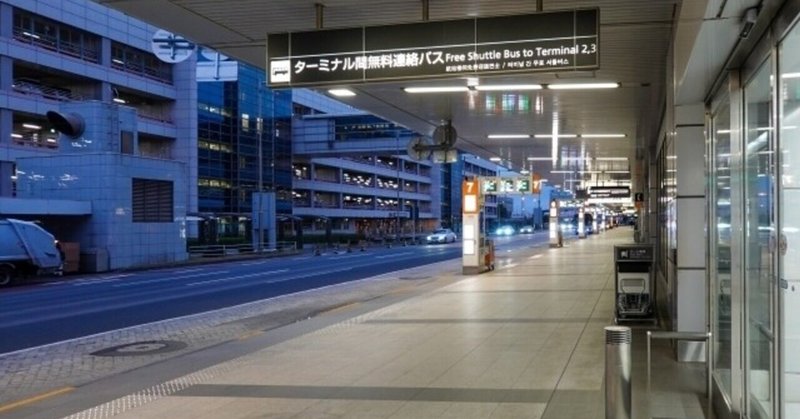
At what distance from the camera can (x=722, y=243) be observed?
728 cm

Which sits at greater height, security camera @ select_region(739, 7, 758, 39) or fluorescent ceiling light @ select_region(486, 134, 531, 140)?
fluorescent ceiling light @ select_region(486, 134, 531, 140)

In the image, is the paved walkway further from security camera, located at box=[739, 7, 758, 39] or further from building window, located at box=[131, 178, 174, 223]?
building window, located at box=[131, 178, 174, 223]

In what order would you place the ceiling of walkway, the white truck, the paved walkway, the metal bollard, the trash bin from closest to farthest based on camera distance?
the metal bollard
the paved walkway
the ceiling of walkway
the trash bin
the white truck

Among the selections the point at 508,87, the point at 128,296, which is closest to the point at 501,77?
the point at 508,87

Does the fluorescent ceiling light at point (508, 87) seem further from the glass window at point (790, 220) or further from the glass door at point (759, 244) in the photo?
the glass window at point (790, 220)

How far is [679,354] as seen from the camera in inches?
357

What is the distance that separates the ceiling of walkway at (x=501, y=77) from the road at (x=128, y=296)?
20.9 ft

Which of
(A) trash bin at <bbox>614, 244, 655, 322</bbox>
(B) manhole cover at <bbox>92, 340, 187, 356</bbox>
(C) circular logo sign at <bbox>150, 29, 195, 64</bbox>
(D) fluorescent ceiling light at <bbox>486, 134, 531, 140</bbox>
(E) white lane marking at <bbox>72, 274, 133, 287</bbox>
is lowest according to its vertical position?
(E) white lane marking at <bbox>72, 274, 133, 287</bbox>

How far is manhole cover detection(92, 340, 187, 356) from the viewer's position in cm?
1195

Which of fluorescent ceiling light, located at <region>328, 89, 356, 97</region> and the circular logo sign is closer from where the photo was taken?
fluorescent ceiling light, located at <region>328, 89, 356, 97</region>

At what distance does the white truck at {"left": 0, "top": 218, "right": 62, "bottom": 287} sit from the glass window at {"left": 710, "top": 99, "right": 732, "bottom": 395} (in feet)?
85.9

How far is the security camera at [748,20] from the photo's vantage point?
15.9 ft

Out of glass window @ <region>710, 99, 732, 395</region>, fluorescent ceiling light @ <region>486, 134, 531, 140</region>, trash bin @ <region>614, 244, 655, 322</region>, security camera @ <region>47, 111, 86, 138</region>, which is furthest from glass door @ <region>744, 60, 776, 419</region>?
security camera @ <region>47, 111, 86, 138</region>

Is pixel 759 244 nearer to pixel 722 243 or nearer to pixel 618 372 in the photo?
pixel 618 372
